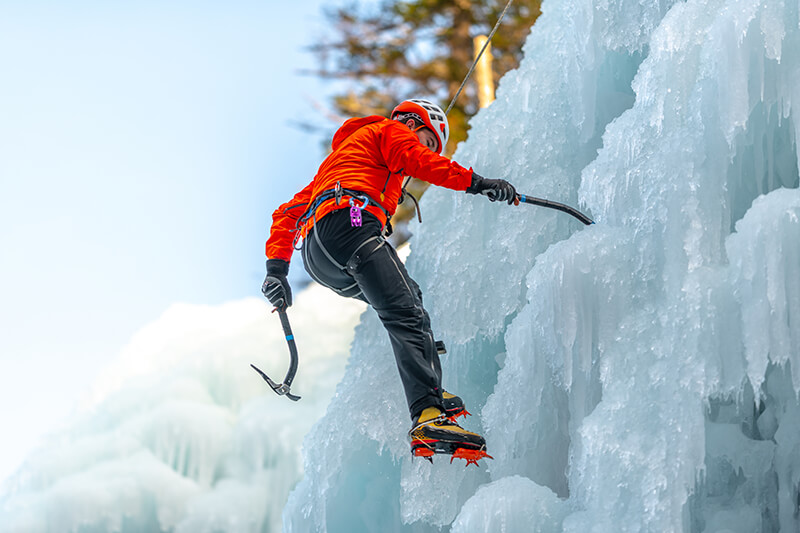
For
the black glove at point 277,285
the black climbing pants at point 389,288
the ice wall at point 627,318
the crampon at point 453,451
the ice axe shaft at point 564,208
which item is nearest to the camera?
the ice wall at point 627,318

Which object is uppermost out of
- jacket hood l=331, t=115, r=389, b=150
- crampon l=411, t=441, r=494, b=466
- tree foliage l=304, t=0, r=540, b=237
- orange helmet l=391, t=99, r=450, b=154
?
tree foliage l=304, t=0, r=540, b=237

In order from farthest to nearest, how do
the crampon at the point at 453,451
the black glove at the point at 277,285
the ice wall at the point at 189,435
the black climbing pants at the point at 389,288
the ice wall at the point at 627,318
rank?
the ice wall at the point at 189,435 → the black glove at the point at 277,285 → the black climbing pants at the point at 389,288 → the crampon at the point at 453,451 → the ice wall at the point at 627,318

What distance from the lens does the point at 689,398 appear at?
2.60 m

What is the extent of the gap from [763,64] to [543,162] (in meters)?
1.21

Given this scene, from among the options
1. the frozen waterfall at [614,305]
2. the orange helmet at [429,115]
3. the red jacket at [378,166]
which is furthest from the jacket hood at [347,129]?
the frozen waterfall at [614,305]

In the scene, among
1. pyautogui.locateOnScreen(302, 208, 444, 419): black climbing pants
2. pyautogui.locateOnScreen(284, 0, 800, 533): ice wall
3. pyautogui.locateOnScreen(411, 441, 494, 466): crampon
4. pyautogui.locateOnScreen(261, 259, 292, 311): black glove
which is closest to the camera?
pyautogui.locateOnScreen(284, 0, 800, 533): ice wall

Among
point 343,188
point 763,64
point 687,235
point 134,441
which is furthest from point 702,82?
point 134,441

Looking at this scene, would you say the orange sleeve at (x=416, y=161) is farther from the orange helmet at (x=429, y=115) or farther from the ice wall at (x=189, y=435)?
the ice wall at (x=189, y=435)

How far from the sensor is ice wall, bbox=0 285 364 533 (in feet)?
24.8

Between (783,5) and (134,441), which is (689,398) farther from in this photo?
(134,441)

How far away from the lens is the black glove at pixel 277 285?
3.62 meters

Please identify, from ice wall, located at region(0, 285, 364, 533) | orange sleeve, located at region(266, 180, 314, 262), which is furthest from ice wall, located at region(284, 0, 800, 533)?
ice wall, located at region(0, 285, 364, 533)

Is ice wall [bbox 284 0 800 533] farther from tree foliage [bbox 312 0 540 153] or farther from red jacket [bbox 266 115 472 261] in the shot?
tree foliage [bbox 312 0 540 153]

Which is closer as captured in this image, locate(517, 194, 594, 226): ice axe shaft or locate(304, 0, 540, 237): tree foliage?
locate(517, 194, 594, 226): ice axe shaft
